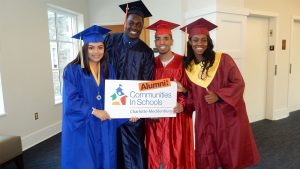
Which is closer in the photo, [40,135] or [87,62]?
[87,62]

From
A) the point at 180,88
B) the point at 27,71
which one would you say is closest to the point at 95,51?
the point at 180,88

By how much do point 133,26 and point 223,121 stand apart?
1.15 meters

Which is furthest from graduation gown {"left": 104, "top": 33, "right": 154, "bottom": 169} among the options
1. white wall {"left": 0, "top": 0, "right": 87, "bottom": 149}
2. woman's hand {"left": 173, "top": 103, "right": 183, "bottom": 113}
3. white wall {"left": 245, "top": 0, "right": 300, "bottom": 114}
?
white wall {"left": 245, "top": 0, "right": 300, "bottom": 114}

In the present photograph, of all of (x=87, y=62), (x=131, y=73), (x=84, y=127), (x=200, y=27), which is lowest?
(x=84, y=127)

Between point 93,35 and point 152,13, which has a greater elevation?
point 152,13

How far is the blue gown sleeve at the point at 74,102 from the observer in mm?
1965

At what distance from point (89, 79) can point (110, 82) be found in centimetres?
18

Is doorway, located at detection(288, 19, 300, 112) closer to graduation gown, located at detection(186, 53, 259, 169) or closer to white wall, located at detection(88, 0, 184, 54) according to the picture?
white wall, located at detection(88, 0, 184, 54)

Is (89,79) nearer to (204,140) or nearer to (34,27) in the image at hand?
(204,140)

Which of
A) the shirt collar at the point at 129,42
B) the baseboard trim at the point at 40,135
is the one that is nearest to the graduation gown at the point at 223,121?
the shirt collar at the point at 129,42

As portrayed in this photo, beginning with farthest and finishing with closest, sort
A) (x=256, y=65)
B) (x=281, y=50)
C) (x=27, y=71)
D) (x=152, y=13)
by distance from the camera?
(x=281, y=50), (x=256, y=65), (x=152, y=13), (x=27, y=71)

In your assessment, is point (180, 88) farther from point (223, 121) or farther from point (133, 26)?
point (133, 26)

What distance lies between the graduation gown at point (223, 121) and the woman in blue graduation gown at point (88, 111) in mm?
758

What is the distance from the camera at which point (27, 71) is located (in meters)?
3.98
